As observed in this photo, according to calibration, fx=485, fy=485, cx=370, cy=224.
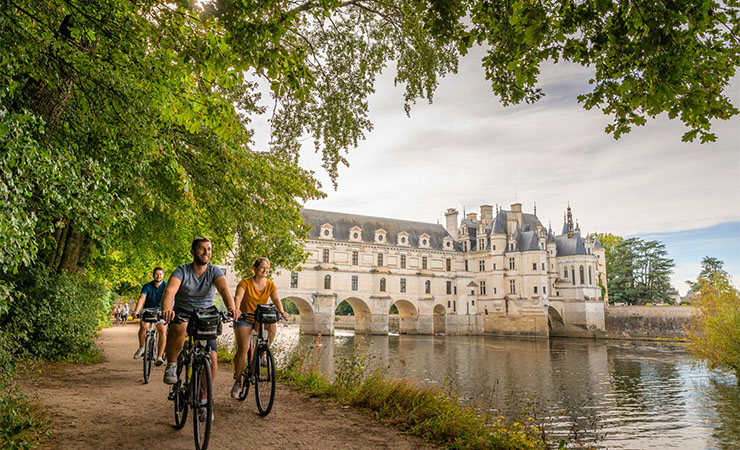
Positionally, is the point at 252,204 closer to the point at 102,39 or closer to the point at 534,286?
the point at 102,39

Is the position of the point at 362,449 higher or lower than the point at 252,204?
lower

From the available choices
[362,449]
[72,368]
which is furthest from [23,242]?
[72,368]

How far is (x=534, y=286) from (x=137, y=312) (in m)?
47.9

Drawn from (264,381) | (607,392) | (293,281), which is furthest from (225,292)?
(293,281)

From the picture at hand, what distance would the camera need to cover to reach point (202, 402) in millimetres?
3955

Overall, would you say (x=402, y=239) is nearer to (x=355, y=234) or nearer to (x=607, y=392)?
(x=355, y=234)

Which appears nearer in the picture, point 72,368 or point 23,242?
point 23,242

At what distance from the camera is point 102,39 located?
18.9ft

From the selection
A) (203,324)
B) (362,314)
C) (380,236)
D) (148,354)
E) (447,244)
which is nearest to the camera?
(203,324)

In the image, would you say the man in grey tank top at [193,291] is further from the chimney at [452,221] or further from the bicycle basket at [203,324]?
the chimney at [452,221]

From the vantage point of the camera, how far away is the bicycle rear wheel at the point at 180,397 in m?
4.41

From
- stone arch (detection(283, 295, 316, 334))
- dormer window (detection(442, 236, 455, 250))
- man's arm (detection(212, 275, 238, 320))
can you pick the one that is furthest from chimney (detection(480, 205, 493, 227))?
man's arm (detection(212, 275, 238, 320))

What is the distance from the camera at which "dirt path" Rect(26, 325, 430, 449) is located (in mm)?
4297

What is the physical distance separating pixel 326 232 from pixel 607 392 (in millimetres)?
34494
